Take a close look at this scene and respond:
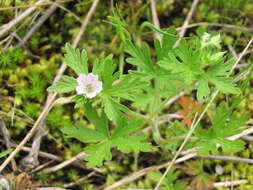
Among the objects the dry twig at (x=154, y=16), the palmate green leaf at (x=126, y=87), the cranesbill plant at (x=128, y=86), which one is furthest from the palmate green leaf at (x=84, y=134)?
the dry twig at (x=154, y=16)

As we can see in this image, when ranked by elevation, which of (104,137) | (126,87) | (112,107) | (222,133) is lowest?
(222,133)

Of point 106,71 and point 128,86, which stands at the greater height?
point 106,71

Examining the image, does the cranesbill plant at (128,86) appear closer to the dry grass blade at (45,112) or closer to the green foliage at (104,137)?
the green foliage at (104,137)

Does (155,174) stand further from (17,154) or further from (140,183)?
(17,154)

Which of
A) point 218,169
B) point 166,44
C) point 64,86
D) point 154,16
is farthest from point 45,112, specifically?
point 218,169

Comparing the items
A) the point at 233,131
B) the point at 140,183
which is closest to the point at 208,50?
the point at 233,131

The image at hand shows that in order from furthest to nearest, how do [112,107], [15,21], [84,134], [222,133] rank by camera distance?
[15,21], [222,133], [84,134], [112,107]

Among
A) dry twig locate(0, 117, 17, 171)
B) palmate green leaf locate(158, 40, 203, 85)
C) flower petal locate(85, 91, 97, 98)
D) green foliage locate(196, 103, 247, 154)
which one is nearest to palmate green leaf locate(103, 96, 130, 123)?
flower petal locate(85, 91, 97, 98)

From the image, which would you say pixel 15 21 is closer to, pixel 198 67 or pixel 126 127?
pixel 126 127
